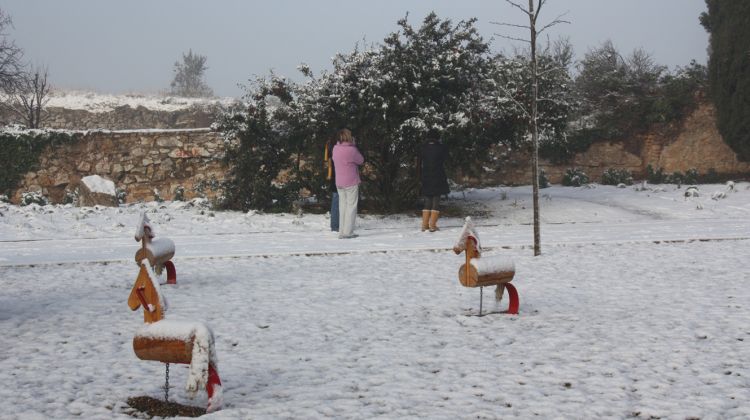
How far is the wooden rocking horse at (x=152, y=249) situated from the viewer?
24.4ft

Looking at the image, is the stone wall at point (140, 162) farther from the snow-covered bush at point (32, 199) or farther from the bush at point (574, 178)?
the bush at point (574, 178)

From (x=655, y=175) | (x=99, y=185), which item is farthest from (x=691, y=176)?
(x=99, y=185)

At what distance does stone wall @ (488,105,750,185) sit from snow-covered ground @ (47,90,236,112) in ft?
41.4

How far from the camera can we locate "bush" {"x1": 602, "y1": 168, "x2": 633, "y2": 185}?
20.8 metres

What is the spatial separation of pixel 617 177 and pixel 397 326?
16.4 m

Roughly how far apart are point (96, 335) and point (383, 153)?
9591 mm

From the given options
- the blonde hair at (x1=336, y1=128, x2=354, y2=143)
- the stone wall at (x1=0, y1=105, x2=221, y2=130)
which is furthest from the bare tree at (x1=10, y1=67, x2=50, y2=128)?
the blonde hair at (x1=336, y1=128, x2=354, y2=143)

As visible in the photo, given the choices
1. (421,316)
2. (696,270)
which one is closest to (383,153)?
(696,270)

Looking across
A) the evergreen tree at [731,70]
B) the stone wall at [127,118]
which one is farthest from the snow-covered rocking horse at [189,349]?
the stone wall at [127,118]

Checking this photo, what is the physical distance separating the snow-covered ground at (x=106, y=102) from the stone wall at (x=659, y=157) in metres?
12.6

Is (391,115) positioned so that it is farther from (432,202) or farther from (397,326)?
(397,326)

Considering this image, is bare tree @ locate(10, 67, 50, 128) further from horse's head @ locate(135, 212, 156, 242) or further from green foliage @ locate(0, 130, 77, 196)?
horse's head @ locate(135, 212, 156, 242)

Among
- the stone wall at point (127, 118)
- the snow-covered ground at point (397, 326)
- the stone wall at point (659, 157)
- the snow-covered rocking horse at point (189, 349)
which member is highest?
the stone wall at point (127, 118)

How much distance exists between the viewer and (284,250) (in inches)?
409
